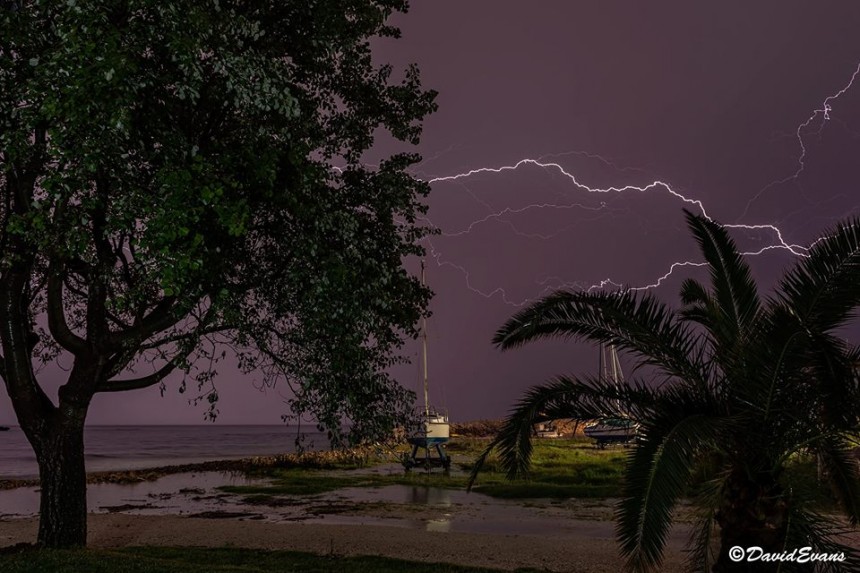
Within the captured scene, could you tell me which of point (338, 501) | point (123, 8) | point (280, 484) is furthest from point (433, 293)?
point (280, 484)

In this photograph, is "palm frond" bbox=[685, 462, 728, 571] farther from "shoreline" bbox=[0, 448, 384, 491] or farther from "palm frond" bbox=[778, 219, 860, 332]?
"shoreline" bbox=[0, 448, 384, 491]

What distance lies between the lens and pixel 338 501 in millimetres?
25172

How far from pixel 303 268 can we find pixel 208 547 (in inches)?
297

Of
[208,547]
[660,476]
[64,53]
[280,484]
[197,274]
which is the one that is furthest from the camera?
[280,484]

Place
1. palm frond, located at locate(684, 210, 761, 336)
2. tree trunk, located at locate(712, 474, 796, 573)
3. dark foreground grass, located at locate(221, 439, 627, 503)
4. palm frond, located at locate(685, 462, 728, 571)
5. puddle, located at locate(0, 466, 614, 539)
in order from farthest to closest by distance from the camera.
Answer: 1. dark foreground grass, located at locate(221, 439, 627, 503)
2. puddle, located at locate(0, 466, 614, 539)
3. palm frond, located at locate(684, 210, 761, 336)
4. palm frond, located at locate(685, 462, 728, 571)
5. tree trunk, located at locate(712, 474, 796, 573)

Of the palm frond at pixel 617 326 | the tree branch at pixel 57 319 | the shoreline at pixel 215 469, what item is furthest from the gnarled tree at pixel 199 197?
the shoreline at pixel 215 469

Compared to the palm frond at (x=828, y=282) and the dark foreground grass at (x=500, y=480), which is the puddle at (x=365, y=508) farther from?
the palm frond at (x=828, y=282)

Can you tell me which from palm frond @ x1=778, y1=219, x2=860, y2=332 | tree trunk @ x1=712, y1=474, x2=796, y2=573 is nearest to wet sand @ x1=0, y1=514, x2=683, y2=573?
tree trunk @ x1=712, y1=474, x2=796, y2=573

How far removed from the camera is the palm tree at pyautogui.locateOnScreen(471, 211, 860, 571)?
7.65m

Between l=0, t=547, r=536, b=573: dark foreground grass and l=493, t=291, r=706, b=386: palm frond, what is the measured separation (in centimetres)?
472

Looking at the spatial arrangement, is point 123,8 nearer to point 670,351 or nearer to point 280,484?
point 670,351

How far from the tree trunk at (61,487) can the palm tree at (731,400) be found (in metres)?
7.85

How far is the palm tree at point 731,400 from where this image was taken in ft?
25.1

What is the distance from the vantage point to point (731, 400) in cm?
880
